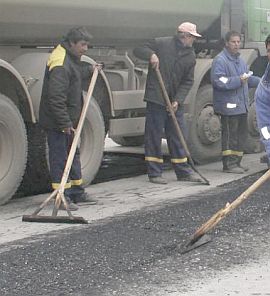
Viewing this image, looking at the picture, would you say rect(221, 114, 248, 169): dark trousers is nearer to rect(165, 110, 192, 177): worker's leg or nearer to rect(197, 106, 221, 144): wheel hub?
rect(197, 106, 221, 144): wheel hub

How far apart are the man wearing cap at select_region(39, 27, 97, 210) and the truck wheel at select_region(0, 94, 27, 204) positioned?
273 millimetres

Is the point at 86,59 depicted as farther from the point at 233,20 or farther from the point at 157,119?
the point at 233,20

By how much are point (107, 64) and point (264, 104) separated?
3.94 meters

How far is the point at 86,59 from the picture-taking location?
7.66 m

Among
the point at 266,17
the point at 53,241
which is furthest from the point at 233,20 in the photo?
the point at 53,241

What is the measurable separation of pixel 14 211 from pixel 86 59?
6.25ft

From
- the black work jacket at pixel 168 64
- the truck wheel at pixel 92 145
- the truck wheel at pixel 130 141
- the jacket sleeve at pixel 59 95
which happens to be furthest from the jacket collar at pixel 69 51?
the truck wheel at pixel 130 141

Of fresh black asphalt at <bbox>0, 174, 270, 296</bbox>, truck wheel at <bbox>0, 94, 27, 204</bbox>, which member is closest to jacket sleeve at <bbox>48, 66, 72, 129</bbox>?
truck wheel at <bbox>0, 94, 27, 204</bbox>

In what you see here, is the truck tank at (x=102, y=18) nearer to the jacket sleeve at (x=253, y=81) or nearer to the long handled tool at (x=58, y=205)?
the jacket sleeve at (x=253, y=81)

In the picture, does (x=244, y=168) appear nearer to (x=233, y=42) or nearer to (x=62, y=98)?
(x=233, y=42)

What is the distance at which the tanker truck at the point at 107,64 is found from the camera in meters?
6.94

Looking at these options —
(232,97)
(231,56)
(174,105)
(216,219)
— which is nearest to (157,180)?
(174,105)

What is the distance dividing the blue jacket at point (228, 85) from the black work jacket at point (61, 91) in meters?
2.41

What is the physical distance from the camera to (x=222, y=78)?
8.65m
